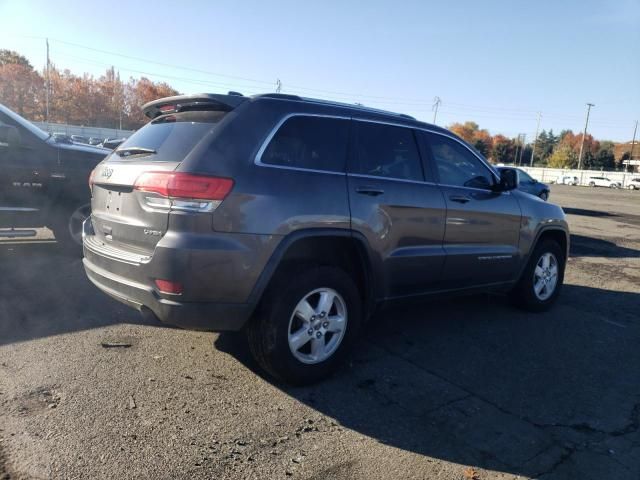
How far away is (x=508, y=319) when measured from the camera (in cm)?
565

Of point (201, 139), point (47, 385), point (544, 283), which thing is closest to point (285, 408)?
point (47, 385)

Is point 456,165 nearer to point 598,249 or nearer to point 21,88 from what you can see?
point 598,249

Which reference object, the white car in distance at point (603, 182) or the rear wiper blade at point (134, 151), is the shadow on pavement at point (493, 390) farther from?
the white car in distance at point (603, 182)

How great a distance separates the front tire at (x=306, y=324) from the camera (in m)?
3.53

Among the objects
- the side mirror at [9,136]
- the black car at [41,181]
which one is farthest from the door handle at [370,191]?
the side mirror at [9,136]

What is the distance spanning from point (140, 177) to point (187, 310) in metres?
0.94

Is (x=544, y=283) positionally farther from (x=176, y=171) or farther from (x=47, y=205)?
(x=47, y=205)

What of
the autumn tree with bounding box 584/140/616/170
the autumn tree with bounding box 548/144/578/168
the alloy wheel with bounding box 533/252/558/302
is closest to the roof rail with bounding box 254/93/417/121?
the alloy wheel with bounding box 533/252/558/302

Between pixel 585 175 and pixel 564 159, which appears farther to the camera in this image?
pixel 564 159

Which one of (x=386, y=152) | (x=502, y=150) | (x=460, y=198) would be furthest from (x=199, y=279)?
(x=502, y=150)

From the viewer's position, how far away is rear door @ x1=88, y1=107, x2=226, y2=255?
3342 millimetres

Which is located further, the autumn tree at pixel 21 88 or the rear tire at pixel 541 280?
the autumn tree at pixel 21 88

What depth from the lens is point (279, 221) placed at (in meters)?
3.42

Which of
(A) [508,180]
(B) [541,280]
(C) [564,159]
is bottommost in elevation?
(B) [541,280]
